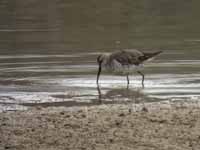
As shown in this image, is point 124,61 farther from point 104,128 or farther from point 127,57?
point 104,128

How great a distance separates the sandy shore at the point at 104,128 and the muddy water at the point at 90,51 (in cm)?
133

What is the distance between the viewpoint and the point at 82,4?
3497 centimetres

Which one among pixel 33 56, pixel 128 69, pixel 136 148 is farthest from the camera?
pixel 33 56

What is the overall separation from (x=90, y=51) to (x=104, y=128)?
29.5 feet

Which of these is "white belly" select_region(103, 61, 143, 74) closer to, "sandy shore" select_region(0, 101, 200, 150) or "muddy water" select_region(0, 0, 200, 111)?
"muddy water" select_region(0, 0, 200, 111)

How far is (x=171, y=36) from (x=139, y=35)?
3.39 feet

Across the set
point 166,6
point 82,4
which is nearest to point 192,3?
Answer: point 166,6

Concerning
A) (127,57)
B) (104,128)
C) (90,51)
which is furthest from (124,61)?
(104,128)

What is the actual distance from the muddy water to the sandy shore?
1328 millimetres

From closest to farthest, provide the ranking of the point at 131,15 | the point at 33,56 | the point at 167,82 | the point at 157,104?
1. the point at 157,104
2. the point at 167,82
3. the point at 33,56
4. the point at 131,15

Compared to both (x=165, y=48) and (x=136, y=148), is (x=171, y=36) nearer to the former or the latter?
(x=165, y=48)

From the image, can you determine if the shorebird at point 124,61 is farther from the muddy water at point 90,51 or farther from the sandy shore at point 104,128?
the sandy shore at point 104,128

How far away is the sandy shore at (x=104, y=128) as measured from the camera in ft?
27.4

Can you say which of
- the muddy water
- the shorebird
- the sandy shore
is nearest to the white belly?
the shorebird
